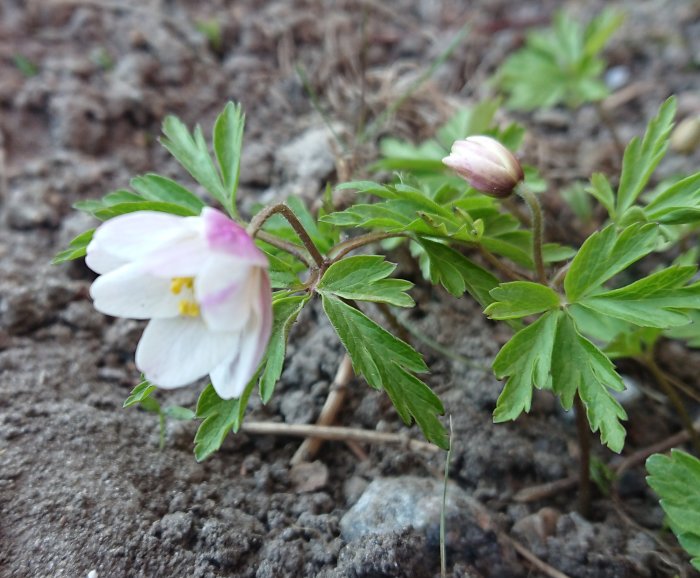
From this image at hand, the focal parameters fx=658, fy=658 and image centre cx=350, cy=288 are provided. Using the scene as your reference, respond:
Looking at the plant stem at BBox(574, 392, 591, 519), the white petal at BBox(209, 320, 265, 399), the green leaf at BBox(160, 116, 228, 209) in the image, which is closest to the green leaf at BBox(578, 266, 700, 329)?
the plant stem at BBox(574, 392, 591, 519)

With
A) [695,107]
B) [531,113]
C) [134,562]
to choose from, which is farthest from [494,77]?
[134,562]

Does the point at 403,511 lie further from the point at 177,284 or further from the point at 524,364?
the point at 177,284

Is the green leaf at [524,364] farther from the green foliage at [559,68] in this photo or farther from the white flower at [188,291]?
the green foliage at [559,68]

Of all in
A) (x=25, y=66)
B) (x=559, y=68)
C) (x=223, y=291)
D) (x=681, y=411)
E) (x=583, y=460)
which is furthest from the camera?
(x=559, y=68)

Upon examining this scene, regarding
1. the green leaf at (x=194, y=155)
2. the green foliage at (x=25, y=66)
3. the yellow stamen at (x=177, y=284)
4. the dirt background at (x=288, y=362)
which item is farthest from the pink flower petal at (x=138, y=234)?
the green foliage at (x=25, y=66)

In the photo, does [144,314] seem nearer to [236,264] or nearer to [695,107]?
[236,264]

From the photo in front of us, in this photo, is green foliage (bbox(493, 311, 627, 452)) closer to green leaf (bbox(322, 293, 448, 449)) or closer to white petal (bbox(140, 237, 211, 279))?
green leaf (bbox(322, 293, 448, 449))

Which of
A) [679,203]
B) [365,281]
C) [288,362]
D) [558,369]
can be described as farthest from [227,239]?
[679,203]
